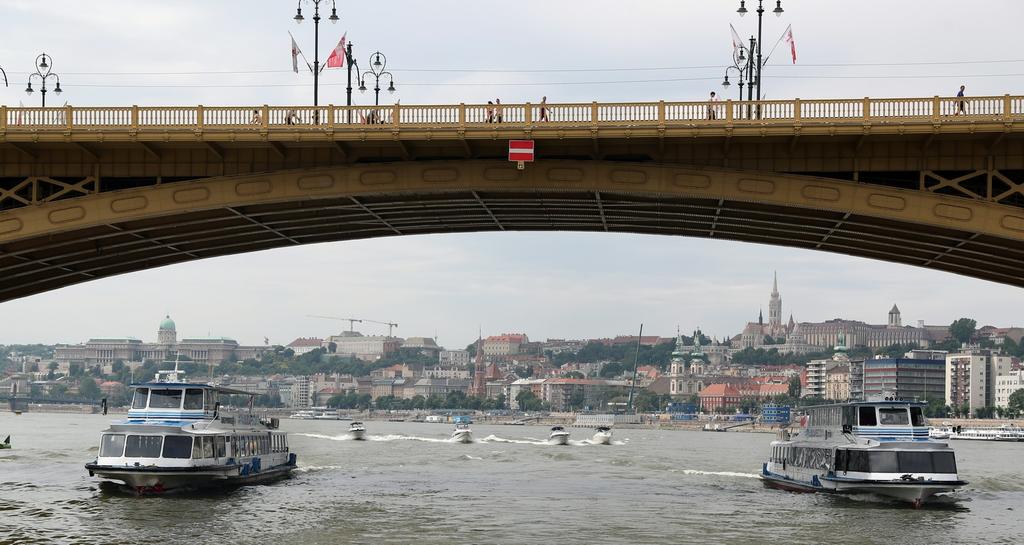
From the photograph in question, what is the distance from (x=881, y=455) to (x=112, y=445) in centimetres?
2852

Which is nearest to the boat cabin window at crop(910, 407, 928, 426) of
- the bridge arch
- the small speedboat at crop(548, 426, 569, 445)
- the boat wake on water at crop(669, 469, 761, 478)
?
the bridge arch

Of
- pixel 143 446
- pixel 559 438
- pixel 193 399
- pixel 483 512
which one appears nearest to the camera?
pixel 483 512

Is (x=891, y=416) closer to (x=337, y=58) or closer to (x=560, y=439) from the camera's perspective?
(x=337, y=58)

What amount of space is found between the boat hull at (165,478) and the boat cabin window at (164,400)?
291cm

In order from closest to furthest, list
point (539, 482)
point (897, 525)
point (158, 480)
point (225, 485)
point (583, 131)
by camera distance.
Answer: point (583, 131), point (897, 525), point (158, 480), point (225, 485), point (539, 482)

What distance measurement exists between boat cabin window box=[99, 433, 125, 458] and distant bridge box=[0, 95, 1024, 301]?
7680 mm

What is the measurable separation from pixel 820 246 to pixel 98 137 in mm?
26562

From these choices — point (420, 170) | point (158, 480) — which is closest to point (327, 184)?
point (420, 170)

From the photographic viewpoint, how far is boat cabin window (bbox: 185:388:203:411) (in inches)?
2121

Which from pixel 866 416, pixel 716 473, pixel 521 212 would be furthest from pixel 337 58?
pixel 716 473

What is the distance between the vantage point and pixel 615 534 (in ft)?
144

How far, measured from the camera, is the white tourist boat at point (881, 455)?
51781 mm

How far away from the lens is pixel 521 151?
4334 cm

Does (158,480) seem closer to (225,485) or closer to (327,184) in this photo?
(225,485)
